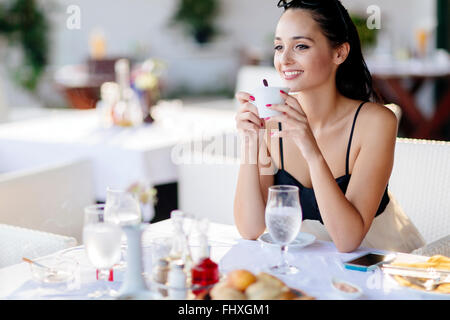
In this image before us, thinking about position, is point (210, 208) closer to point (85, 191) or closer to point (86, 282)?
point (85, 191)

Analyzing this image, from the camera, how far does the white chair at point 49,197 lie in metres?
2.12

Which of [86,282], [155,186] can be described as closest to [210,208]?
[155,186]

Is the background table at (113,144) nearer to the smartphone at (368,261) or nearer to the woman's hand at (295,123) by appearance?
the woman's hand at (295,123)

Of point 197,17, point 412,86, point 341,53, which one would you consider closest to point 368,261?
point 341,53

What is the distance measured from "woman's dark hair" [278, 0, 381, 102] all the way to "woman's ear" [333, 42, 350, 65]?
0.04 ft

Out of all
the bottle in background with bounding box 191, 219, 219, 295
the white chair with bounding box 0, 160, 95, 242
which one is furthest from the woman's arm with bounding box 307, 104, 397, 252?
the white chair with bounding box 0, 160, 95, 242

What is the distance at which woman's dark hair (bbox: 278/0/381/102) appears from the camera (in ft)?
5.51

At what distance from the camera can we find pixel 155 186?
287 cm

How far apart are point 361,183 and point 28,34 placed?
8.12 metres

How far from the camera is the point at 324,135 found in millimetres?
1807

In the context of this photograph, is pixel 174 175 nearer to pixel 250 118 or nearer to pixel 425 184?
pixel 425 184

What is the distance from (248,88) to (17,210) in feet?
7.71

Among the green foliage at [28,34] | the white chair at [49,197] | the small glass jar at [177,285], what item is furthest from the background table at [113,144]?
the green foliage at [28,34]
